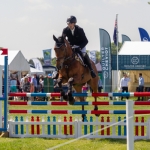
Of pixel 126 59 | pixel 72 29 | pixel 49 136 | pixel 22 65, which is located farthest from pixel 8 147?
pixel 22 65

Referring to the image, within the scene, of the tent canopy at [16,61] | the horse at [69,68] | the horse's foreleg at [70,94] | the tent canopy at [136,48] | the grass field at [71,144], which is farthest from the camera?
the tent canopy at [16,61]

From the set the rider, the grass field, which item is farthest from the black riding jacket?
the grass field

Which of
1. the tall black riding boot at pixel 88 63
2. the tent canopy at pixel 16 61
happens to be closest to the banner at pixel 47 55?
the tent canopy at pixel 16 61

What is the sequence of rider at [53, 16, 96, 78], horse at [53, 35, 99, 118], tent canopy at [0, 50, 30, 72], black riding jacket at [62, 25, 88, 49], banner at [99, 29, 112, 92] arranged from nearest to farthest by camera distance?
horse at [53, 35, 99, 118] → rider at [53, 16, 96, 78] → black riding jacket at [62, 25, 88, 49] → tent canopy at [0, 50, 30, 72] → banner at [99, 29, 112, 92]

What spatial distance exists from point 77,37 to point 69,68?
2.48 feet

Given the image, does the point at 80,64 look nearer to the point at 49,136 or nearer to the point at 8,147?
the point at 49,136

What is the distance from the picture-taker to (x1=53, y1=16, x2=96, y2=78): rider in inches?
420

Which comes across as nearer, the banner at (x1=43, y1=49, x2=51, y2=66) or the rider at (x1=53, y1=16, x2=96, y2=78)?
the rider at (x1=53, y1=16, x2=96, y2=78)

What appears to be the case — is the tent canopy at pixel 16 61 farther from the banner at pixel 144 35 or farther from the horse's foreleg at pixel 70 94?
the horse's foreleg at pixel 70 94

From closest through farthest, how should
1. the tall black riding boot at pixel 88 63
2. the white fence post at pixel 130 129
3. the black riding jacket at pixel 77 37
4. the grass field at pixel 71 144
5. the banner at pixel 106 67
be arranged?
the white fence post at pixel 130 129
the grass field at pixel 71 144
the black riding jacket at pixel 77 37
the tall black riding boot at pixel 88 63
the banner at pixel 106 67

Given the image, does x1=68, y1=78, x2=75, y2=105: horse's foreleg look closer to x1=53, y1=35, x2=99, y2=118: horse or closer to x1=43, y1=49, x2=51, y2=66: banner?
x1=53, y1=35, x2=99, y2=118: horse

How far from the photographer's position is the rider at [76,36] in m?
10.7

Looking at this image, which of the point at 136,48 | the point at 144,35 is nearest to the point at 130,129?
the point at 136,48

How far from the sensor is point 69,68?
10.7 m
